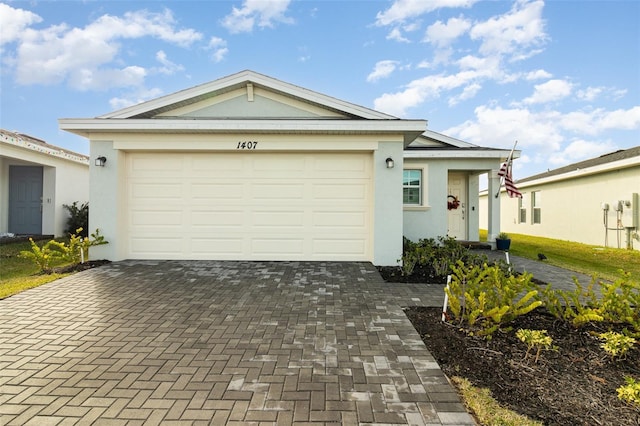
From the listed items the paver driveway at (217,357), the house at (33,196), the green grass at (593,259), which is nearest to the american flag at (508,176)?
the green grass at (593,259)

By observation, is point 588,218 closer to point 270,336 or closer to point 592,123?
point 592,123

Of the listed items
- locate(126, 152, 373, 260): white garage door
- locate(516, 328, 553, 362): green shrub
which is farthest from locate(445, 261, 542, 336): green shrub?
locate(126, 152, 373, 260): white garage door

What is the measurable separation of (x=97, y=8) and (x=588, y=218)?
18.9 metres

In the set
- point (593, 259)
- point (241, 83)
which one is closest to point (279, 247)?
point (241, 83)

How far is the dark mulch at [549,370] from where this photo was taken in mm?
2424

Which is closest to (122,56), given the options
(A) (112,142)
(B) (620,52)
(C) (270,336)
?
(A) (112,142)

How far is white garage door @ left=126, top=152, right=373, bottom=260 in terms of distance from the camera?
7902 mm

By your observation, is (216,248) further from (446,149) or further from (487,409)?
(446,149)

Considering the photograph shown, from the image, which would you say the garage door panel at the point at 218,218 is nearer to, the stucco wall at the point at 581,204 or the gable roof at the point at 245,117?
the gable roof at the point at 245,117

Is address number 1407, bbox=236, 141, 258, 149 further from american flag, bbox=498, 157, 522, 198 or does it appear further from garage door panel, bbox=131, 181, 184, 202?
american flag, bbox=498, 157, 522, 198

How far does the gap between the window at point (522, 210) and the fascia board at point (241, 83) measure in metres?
15.8

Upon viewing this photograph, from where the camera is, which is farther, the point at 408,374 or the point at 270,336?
the point at 270,336

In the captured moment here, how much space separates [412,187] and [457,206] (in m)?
2.24

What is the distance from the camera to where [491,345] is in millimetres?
3549
